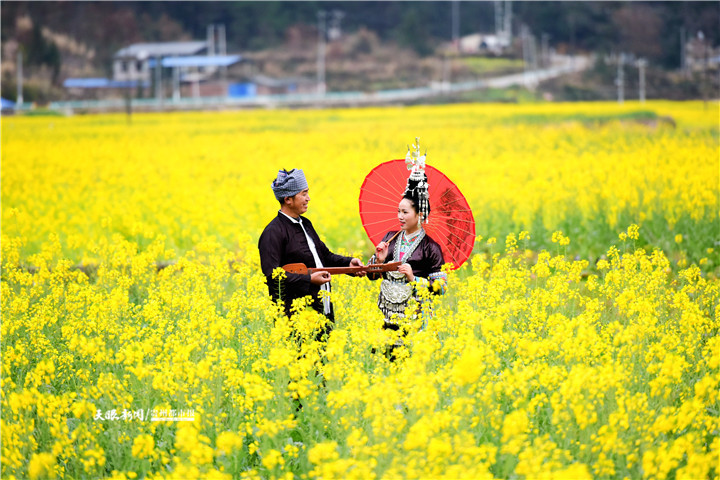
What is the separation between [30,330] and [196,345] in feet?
4.95

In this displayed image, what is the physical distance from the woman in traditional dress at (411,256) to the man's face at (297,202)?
49 centimetres

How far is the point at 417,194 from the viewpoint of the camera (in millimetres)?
4258

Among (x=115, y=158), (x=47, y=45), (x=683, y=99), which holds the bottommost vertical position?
(x=115, y=158)

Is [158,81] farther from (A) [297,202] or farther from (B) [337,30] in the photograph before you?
(A) [297,202]

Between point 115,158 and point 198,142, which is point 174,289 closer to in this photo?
point 115,158

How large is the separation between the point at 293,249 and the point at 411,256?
0.67 meters

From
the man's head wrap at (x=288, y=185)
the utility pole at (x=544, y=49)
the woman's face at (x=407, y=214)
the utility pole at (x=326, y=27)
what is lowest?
the woman's face at (x=407, y=214)

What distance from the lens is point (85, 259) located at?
24.0 feet

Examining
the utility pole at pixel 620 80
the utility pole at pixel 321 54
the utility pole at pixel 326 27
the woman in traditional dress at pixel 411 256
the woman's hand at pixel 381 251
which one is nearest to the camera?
the woman in traditional dress at pixel 411 256

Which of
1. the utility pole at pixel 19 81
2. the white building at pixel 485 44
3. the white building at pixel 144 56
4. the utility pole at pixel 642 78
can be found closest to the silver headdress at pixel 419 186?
the utility pole at pixel 642 78

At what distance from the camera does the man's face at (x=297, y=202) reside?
4.32 meters

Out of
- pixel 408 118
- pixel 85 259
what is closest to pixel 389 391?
pixel 85 259

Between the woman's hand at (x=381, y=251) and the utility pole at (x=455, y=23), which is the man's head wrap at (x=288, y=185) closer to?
the woman's hand at (x=381, y=251)

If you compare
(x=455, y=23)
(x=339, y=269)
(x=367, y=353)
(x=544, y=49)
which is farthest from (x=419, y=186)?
(x=455, y=23)
